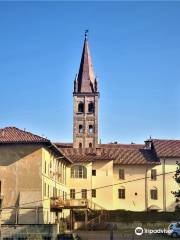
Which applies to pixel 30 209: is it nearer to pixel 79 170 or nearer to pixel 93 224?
pixel 93 224

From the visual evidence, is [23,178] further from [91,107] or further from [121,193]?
[91,107]

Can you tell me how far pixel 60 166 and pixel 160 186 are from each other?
1799cm

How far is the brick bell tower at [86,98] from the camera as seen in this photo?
366 feet

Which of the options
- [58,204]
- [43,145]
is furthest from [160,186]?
[43,145]

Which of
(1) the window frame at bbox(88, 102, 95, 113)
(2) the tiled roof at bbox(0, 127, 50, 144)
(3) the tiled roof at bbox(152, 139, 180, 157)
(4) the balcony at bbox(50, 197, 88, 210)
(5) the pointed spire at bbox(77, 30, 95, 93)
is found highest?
(5) the pointed spire at bbox(77, 30, 95, 93)

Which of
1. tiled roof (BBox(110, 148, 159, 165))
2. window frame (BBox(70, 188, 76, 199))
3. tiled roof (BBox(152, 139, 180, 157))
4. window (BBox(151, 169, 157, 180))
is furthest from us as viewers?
tiled roof (BBox(152, 139, 180, 157))

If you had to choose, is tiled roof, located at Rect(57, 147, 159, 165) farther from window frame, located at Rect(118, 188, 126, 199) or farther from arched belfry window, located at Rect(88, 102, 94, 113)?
arched belfry window, located at Rect(88, 102, 94, 113)

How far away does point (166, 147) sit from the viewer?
74625 millimetres

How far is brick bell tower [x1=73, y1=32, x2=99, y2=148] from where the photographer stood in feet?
366

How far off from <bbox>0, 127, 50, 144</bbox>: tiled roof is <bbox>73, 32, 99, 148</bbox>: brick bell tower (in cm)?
5984

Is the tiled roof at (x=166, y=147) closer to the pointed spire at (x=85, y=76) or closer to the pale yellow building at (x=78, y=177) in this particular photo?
the pale yellow building at (x=78, y=177)

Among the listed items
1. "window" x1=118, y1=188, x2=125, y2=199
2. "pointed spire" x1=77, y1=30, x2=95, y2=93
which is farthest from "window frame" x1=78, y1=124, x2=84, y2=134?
"window" x1=118, y1=188, x2=125, y2=199

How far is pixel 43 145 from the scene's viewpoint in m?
48.3

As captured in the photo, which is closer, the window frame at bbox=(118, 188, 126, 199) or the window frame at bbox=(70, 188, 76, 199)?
the window frame at bbox=(70, 188, 76, 199)
